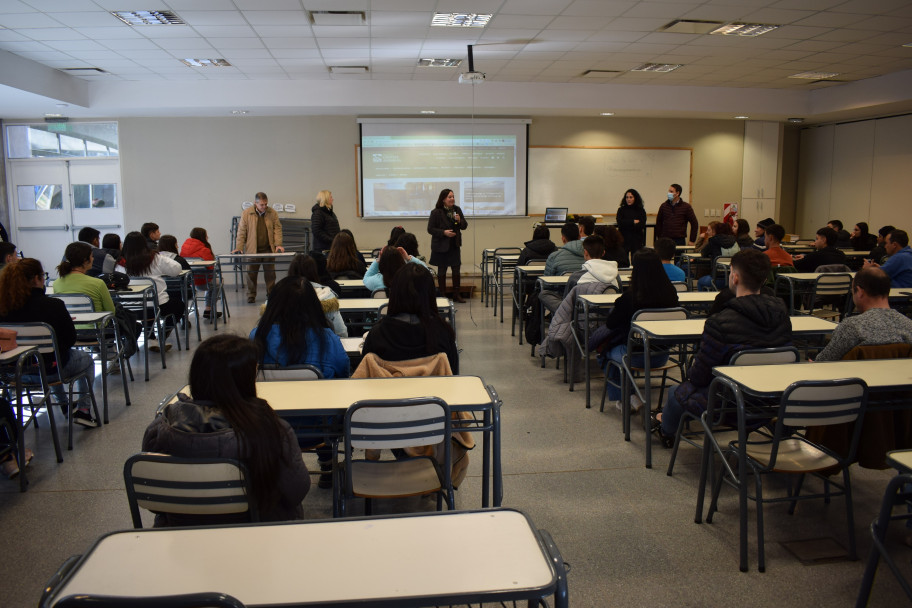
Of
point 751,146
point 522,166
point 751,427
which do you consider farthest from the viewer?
point 751,146

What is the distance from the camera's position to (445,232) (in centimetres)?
803

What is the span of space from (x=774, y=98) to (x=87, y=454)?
11.2 metres

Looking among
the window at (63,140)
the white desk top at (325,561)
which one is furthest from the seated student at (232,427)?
the window at (63,140)

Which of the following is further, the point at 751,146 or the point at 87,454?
the point at 751,146

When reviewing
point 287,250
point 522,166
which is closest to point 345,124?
point 287,250

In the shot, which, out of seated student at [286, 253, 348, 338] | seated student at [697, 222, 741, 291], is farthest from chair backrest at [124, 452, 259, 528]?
seated student at [697, 222, 741, 291]

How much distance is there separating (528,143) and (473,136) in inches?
39.6

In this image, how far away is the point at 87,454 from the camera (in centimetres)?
366

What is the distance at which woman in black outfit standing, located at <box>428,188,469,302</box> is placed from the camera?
8.16 metres

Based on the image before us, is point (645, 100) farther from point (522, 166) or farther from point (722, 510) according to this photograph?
point (722, 510)

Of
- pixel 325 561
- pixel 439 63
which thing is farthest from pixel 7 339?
pixel 439 63

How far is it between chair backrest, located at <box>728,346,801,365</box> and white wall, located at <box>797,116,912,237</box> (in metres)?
10.1

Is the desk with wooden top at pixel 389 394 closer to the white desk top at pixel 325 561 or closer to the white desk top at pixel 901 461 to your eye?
the white desk top at pixel 325 561

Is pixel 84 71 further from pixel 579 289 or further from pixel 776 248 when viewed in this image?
pixel 776 248
